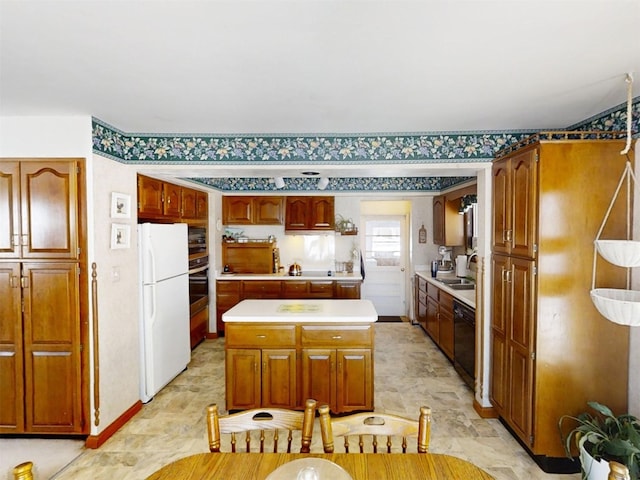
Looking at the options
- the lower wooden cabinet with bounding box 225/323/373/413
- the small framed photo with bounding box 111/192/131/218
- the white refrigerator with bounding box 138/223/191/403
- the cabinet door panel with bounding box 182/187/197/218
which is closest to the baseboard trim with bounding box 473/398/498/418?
the lower wooden cabinet with bounding box 225/323/373/413

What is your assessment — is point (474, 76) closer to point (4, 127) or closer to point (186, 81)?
point (186, 81)

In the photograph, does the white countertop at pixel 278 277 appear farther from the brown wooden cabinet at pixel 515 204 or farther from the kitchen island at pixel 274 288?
the brown wooden cabinet at pixel 515 204

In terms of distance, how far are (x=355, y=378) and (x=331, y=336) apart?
40 centimetres

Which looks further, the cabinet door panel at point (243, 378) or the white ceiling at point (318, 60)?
the cabinet door panel at point (243, 378)

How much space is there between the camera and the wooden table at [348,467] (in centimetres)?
120

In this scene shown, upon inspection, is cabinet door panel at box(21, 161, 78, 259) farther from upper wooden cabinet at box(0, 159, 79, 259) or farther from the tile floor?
the tile floor

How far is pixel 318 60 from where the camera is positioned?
5.58 ft

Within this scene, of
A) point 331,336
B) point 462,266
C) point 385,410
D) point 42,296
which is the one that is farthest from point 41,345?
point 462,266

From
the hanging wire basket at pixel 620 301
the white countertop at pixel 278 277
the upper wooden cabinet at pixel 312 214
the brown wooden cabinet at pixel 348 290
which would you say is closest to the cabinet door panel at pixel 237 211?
the upper wooden cabinet at pixel 312 214

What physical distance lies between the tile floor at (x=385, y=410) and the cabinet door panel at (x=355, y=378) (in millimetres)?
359

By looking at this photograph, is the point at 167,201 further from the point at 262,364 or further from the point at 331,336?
the point at 331,336

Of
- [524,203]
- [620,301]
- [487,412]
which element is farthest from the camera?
[487,412]

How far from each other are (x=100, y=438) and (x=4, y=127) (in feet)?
7.99

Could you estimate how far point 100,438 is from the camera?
8.46ft
